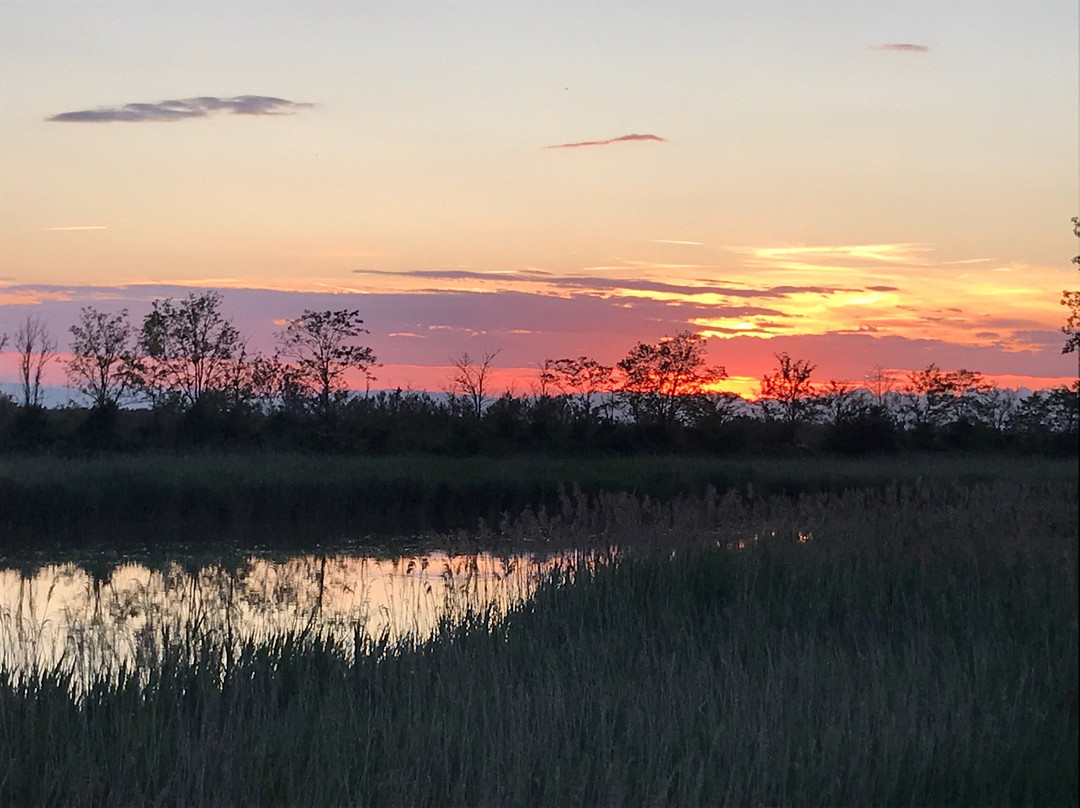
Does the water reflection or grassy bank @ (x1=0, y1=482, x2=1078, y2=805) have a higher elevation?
grassy bank @ (x1=0, y1=482, x2=1078, y2=805)

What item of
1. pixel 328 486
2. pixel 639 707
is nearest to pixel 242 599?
pixel 639 707

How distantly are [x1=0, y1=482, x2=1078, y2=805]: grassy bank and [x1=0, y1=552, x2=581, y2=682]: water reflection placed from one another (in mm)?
733

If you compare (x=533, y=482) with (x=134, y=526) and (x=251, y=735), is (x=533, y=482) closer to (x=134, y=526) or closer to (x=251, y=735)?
(x=134, y=526)

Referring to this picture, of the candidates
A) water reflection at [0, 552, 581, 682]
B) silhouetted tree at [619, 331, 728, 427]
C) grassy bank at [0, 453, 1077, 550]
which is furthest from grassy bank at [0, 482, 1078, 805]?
silhouetted tree at [619, 331, 728, 427]

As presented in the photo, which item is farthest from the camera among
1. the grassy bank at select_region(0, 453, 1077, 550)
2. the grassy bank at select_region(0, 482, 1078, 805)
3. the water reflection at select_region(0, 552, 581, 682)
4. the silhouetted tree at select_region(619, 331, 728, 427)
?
the silhouetted tree at select_region(619, 331, 728, 427)

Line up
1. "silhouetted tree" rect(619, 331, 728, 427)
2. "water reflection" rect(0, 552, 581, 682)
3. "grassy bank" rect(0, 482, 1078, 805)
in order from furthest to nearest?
"silhouetted tree" rect(619, 331, 728, 427) → "water reflection" rect(0, 552, 581, 682) → "grassy bank" rect(0, 482, 1078, 805)

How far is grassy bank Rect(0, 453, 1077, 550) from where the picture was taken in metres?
22.0

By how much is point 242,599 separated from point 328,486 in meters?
10.6

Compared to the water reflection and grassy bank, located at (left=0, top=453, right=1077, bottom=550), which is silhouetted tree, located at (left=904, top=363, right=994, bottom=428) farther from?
the water reflection

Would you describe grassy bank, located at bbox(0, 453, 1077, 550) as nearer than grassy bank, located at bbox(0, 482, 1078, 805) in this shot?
No

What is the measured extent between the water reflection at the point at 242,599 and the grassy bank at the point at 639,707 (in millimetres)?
733

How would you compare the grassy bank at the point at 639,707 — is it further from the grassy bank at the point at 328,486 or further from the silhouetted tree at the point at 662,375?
the silhouetted tree at the point at 662,375

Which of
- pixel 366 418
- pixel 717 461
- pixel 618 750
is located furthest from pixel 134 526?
pixel 618 750

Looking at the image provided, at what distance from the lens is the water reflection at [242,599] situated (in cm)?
848
